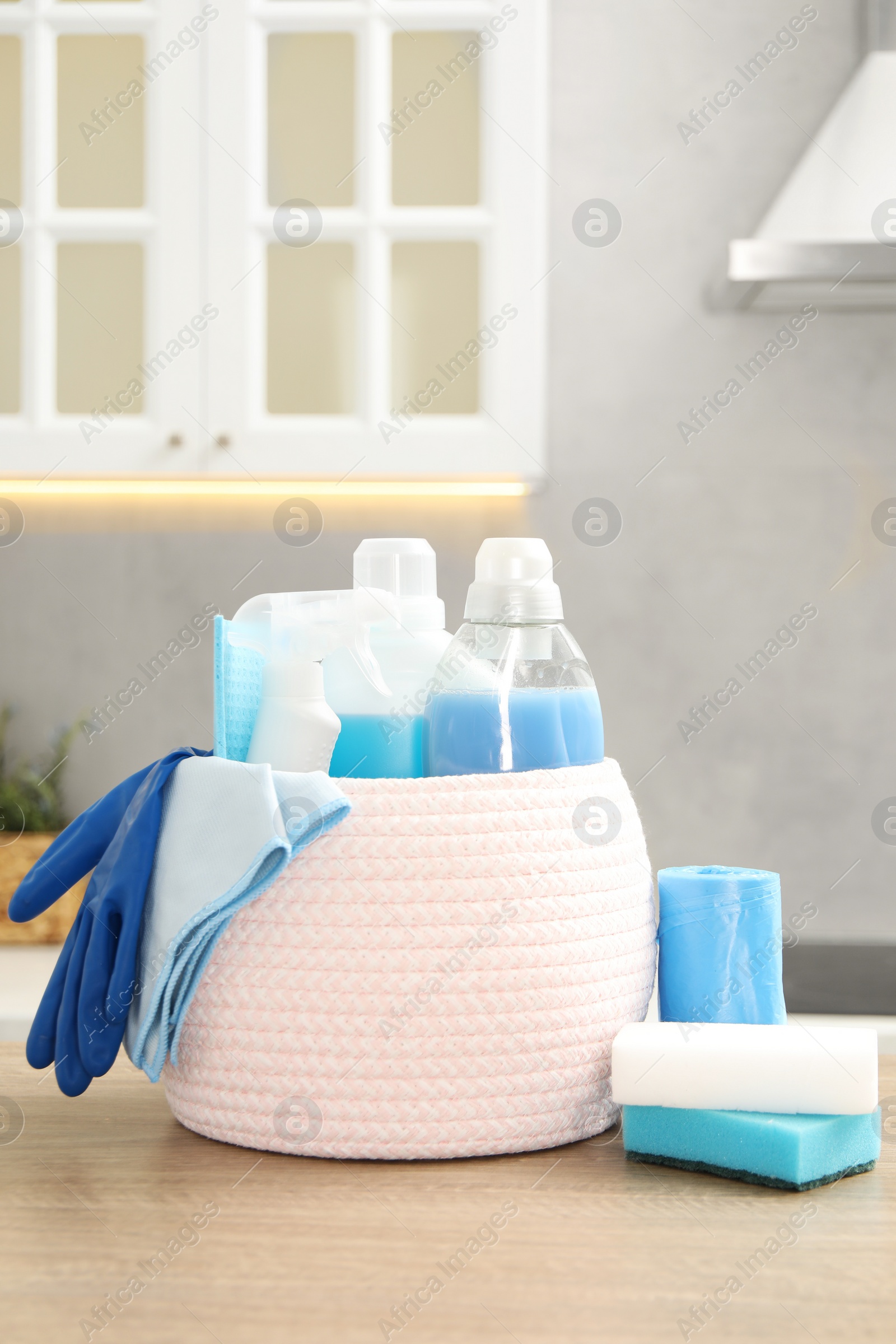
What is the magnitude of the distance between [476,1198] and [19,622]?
160 cm

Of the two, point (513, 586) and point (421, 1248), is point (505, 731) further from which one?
point (421, 1248)

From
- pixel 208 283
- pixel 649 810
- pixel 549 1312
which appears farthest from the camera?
pixel 649 810

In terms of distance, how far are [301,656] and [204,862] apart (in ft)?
0.39

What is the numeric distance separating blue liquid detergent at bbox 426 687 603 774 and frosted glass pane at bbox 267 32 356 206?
4.39 feet

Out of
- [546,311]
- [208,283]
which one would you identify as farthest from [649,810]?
[208,283]

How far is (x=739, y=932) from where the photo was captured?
23.8 inches

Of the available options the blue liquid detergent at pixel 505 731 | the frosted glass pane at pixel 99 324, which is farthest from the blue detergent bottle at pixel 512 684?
the frosted glass pane at pixel 99 324

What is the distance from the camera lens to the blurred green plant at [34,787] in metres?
1.80

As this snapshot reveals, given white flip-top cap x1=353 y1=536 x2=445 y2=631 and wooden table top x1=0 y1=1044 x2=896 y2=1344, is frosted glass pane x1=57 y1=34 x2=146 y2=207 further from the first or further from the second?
wooden table top x1=0 y1=1044 x2=896 y2=1344

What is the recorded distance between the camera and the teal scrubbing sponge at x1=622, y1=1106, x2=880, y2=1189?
0.52 metres

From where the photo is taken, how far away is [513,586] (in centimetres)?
61

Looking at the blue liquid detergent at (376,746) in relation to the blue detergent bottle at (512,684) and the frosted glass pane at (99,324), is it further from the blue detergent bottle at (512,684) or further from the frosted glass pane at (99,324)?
the frosted glass pane at (99,324)

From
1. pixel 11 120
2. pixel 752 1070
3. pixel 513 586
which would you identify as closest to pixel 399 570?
pixel 513 586

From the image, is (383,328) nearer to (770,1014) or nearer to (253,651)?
(253,651)
